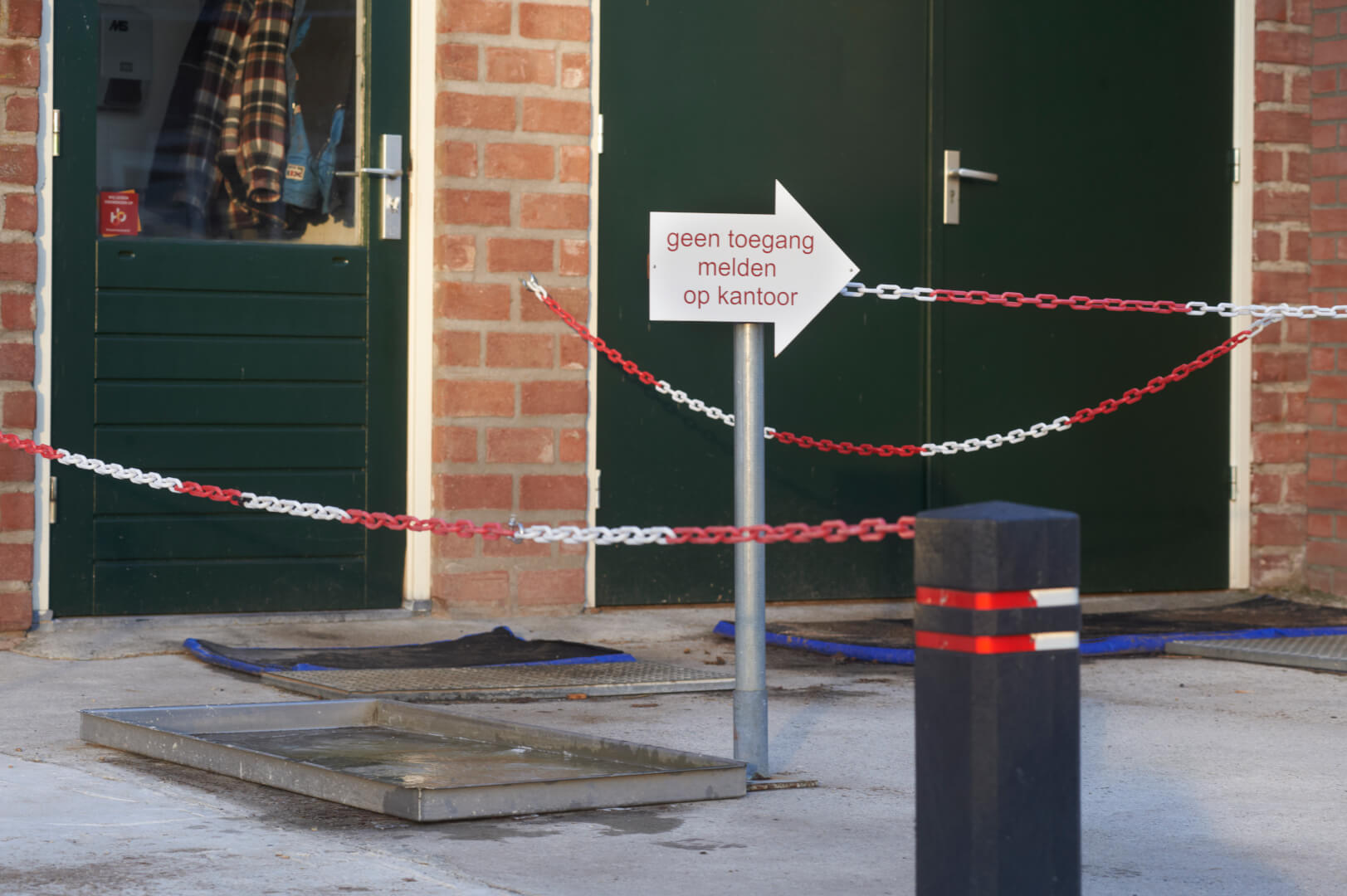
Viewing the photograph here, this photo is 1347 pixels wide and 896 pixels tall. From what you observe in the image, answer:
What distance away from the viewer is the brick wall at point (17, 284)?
6.14 metres

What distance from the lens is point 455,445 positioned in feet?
22.0

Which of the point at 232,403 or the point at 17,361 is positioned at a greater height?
the point at 17,361

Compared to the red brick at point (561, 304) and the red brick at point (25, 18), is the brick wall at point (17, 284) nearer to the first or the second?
the red brick at point (25, 18)

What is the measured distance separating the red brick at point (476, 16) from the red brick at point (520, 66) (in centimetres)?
8

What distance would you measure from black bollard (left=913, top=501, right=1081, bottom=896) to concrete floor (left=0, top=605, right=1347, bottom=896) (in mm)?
816

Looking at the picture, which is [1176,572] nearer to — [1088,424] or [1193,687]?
[1088,424]

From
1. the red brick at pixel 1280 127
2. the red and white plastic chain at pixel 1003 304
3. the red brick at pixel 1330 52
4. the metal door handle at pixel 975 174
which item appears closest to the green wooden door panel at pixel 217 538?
the red and white plastic chain at pixel 1003 304

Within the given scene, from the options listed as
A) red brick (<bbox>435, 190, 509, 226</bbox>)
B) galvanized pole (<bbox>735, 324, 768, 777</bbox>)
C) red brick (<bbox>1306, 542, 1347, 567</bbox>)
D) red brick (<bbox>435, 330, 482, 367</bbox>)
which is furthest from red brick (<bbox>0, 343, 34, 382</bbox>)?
red brick (<bbox>1306, 542, 1347, 567</bbox>)

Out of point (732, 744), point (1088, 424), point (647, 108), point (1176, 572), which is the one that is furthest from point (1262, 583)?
point (732, 744)

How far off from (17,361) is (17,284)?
250 mm

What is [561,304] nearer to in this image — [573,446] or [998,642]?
[573,446]

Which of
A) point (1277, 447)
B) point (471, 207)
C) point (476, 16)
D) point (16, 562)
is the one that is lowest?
point (16, 562)

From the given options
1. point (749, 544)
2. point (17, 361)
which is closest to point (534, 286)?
point (17, 361)

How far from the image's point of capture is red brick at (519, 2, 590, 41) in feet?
22.5
